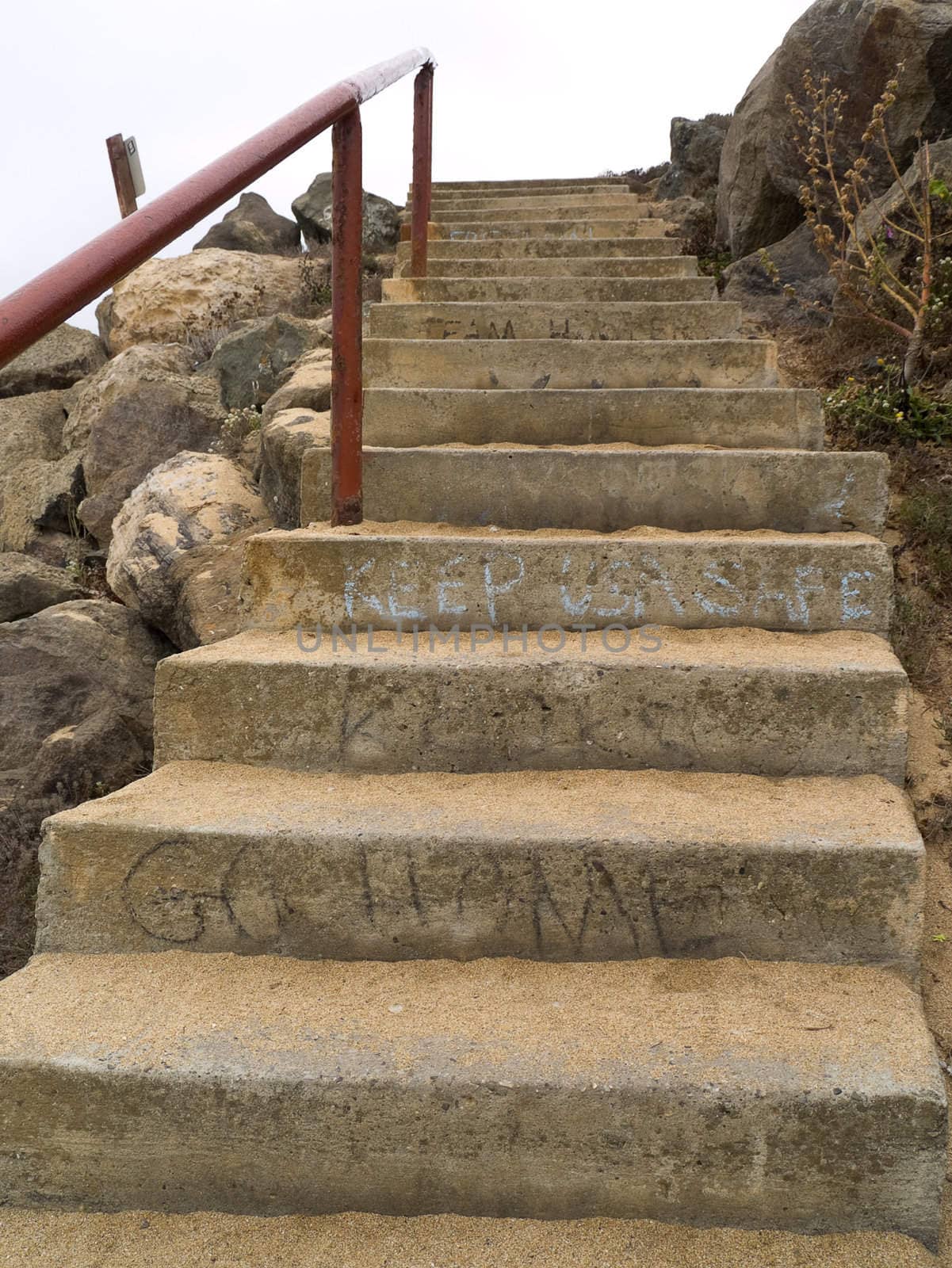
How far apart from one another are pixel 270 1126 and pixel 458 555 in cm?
138

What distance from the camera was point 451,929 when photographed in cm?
177

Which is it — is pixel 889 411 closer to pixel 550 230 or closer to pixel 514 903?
pixel 514 903

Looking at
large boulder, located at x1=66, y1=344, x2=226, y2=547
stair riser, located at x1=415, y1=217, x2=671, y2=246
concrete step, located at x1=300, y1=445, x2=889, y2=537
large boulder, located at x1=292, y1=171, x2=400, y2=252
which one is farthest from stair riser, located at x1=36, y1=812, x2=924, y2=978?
large boulder, located at x1=292, y1=171, x2=400, y2=252

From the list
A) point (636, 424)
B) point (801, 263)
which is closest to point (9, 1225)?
Answer: point (636, 424)

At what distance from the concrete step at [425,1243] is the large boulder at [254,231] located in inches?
324

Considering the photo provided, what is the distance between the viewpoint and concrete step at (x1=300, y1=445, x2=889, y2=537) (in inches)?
103

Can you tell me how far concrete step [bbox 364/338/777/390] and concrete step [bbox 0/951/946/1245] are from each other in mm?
2543

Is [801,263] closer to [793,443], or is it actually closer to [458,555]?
[793,443]

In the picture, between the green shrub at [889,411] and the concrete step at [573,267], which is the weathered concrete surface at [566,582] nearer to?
the green shrub at [889,411]

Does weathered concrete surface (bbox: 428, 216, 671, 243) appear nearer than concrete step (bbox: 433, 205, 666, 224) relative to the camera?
Answer: Yes

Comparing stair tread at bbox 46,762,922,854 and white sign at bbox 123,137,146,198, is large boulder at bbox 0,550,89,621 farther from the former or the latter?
white sign at bbox 123,137,146,198

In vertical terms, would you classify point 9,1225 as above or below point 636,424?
below

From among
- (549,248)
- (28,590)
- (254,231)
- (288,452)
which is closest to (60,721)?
(28,590)

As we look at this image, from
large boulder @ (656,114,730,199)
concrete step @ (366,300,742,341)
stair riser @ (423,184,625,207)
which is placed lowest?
concrete step @ (366,300,742,341)
